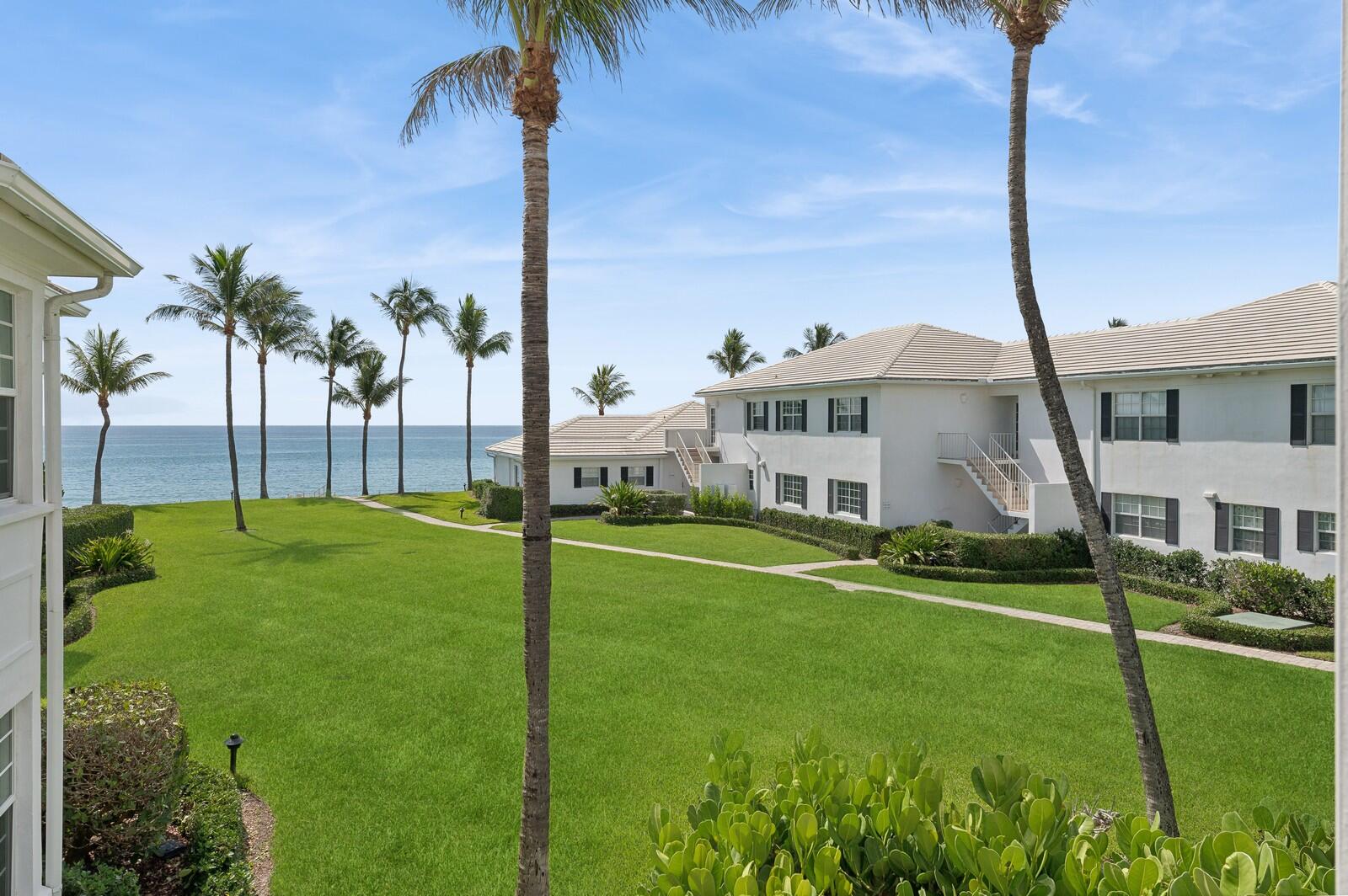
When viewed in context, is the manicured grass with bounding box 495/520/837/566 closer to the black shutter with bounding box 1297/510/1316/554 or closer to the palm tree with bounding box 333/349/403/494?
the black shutter with bounding box 1297/510/1316/554

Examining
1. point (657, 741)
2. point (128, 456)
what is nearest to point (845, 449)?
point (657, 741)

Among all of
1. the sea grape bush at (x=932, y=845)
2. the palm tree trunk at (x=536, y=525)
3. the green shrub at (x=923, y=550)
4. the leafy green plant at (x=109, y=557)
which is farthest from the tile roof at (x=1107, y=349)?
the leafy green plant at (x=109, y=557)

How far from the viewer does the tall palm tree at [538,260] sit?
6.30 m

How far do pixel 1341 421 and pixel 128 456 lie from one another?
179 m

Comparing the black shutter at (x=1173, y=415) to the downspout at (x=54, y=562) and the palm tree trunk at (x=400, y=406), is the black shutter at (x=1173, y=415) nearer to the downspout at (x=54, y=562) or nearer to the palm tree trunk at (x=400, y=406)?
the downspout at (x=54, y=562)

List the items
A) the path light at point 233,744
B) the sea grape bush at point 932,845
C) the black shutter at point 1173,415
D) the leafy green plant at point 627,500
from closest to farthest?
the sea grape bush at point 932,845, the path light at point 233,744, the black shutter at point 1173,415, the leafy green plant at point 627,500

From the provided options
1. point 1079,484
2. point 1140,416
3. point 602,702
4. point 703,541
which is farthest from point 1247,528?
point 602,702

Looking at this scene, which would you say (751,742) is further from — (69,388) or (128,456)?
(128,456)

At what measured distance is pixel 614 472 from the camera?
128 feet

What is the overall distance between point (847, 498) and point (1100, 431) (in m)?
8.95

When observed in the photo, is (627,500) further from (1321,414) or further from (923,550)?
(1321,414)

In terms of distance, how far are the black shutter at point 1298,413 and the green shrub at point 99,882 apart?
2310cm

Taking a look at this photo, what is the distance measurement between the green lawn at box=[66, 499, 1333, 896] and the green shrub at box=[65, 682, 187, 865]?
1.26 meters

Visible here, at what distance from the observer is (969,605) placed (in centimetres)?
1861
